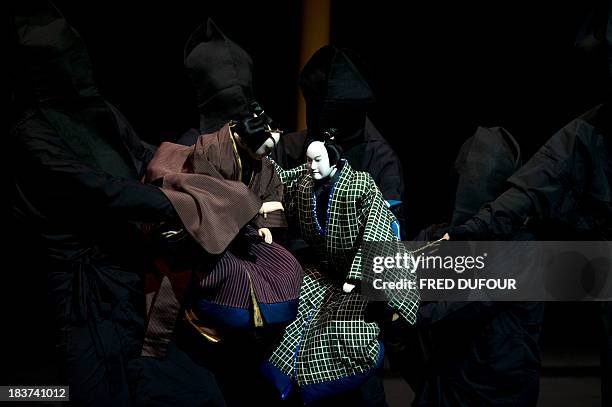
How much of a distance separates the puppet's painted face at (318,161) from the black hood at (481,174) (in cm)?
90

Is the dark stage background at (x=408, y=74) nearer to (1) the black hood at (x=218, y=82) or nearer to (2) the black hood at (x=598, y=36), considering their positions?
(1) the black hood at (x=218, y=82)

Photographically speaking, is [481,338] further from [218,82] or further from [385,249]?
[218,82]

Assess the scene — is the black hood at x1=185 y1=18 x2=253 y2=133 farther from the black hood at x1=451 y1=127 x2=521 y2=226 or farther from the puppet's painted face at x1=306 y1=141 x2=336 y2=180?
the black hood at x1=451 y1=127 x2=521 y2=226

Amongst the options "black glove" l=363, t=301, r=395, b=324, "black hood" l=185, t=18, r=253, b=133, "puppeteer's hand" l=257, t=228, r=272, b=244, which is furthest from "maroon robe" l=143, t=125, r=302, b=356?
"black hood" l=185, t=18, r=253, b=133

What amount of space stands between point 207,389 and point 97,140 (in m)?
0.93

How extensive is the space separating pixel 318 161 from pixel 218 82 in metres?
0.62

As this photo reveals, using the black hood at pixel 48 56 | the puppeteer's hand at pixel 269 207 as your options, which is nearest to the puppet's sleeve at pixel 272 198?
the puppeteer's hand at pixel 269 207

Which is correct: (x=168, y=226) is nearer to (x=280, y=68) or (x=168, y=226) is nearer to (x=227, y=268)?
(x=227, y=268)

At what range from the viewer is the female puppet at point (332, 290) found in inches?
115

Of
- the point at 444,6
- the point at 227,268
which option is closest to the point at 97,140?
the point at 227,268

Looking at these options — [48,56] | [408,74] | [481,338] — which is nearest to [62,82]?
[48,56]

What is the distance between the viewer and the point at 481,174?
3.64m

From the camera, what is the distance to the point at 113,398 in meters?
2.92

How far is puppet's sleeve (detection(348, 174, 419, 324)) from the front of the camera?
292 centimetres
